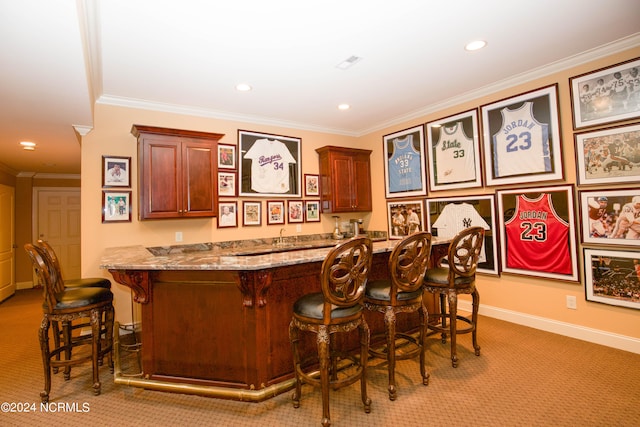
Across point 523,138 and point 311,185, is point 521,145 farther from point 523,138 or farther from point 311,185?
point 311,185

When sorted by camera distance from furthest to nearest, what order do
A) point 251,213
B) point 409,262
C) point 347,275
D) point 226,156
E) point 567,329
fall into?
point 251,213 → point 226,156 → point 567,329 → point 409,262 → point 347,275

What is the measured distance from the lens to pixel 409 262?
2420mm

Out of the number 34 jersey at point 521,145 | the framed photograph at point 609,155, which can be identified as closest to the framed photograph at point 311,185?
the number 34 jersey at point 521,145

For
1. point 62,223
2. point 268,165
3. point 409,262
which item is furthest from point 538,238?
point 62,223

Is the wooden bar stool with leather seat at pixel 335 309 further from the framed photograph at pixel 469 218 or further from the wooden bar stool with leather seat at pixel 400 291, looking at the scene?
the framed photograph at pixel 469 218

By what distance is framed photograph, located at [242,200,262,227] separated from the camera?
468cm

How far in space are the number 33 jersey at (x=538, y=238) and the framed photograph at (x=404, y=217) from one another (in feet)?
4.25

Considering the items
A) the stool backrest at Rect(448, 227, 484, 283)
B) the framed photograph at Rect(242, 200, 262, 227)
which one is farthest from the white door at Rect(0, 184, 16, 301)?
the stool backrest at Rect(448, 227, 484, 283)

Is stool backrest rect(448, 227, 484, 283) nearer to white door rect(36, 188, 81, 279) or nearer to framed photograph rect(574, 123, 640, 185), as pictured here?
framed photograph rect(574, 123, 640, 185)

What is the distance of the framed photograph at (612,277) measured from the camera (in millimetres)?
2887

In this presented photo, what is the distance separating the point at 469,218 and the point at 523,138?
1.14 m

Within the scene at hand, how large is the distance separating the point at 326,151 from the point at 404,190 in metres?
1.41

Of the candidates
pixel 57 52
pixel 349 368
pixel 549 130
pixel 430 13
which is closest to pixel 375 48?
pixel 430 13

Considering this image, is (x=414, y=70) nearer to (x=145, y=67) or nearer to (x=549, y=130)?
(x=549, y=130)
